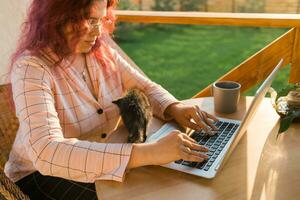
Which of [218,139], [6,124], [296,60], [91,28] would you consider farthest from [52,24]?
[296,60]

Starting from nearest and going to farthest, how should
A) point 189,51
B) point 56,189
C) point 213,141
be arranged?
point 213,141, point 56,189, point 189,51

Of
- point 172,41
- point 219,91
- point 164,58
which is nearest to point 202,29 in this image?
point 172,41

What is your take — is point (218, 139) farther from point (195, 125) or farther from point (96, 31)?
point (96, 31)

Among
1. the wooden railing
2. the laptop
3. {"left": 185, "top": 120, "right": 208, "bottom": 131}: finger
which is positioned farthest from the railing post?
{"left": 185, "top": 120, "right": 208, "bottom": 131}: finger

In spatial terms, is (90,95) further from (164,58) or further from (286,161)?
(164,58)

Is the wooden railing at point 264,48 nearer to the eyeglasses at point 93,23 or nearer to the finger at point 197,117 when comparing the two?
the finger at point 197,117

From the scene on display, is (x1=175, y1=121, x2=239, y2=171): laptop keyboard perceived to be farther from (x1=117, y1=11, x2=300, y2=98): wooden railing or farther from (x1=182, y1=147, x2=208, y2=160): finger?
(x1=117, y1=11, x2=300, y2=98): wooden railing

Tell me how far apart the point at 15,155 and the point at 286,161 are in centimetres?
95

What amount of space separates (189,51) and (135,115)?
369cm

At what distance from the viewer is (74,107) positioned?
1356mm

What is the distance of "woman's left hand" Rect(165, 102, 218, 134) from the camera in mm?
1322

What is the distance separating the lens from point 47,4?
50.0 inches

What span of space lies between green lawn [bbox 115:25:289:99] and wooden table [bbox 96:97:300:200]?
257cm

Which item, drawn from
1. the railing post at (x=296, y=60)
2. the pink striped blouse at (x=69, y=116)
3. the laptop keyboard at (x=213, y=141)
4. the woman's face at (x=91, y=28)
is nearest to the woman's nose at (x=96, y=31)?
the woman's face at (x=91, y=28)
